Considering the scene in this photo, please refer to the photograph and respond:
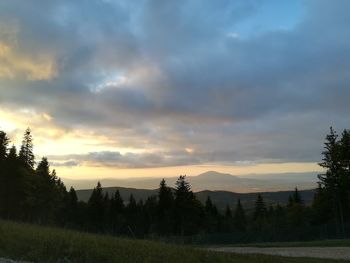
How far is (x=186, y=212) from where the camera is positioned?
87250 mm

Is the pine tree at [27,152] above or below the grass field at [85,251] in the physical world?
above

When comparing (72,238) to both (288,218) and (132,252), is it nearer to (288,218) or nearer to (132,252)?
(132,252)

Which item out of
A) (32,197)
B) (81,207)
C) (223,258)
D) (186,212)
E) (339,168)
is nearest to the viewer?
(223,258)

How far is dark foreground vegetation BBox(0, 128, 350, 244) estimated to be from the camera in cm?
5047

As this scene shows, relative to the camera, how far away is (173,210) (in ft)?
287

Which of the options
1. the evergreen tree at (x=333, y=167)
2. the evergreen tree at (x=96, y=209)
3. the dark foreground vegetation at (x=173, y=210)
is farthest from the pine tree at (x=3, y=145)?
the evergreen tree at (x=333, y=167)

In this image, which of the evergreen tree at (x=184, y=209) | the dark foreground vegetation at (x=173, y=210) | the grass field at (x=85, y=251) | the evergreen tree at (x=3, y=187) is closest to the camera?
the grass field at (x=85, y=251)

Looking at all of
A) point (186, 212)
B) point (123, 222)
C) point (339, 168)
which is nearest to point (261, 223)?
point (186, 212)

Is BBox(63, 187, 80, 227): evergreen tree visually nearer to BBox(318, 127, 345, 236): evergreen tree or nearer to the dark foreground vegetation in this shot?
the dark foreground vegetation

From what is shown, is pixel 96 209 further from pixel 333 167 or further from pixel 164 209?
pixel 333 167

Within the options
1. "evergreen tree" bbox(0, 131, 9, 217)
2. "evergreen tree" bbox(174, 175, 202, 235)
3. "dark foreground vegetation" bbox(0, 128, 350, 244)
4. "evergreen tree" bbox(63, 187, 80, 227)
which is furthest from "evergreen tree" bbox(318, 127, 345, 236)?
"evergreen tree" bbox(63, 187, 80, 227)

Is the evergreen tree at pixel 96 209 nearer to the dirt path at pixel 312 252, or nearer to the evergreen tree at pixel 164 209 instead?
the evergreen tree at pixel 164 209

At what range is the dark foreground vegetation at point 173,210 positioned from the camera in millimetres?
50469

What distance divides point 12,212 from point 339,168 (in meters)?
49.9
